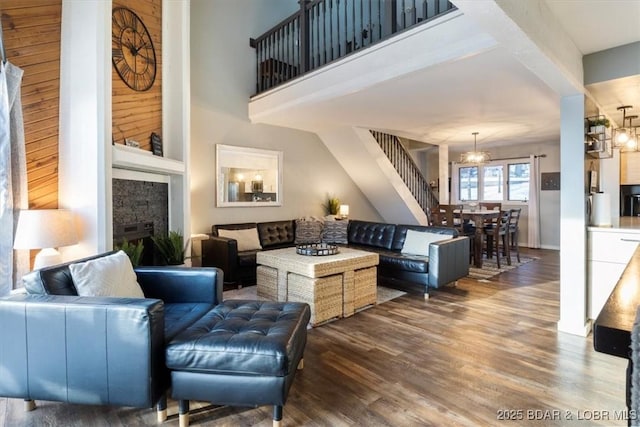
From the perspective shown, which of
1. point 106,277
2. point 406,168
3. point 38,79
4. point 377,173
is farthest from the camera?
point 406,168

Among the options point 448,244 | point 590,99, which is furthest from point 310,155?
point 590,99

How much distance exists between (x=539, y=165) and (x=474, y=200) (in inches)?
62.8

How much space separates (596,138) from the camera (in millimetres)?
3002

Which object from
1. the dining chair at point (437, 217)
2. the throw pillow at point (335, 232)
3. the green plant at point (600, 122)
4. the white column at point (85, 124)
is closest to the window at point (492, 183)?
the dining chair at point (437, 217)

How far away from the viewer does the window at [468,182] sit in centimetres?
838

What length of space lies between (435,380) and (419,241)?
2424mm

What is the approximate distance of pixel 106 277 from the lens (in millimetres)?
2039

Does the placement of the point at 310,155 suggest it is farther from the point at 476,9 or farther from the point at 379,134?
the point at 476,9

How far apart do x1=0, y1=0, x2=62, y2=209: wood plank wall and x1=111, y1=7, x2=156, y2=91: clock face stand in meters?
0.49

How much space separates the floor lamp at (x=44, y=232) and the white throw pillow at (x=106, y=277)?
460 millimetres

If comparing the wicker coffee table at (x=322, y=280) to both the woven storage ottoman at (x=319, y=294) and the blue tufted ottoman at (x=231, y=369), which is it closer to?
the woven storage ottoman at (x=319, y=294)

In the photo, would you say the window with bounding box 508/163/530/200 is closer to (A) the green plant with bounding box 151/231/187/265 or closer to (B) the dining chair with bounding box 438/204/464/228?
(B) the dining chair with bounding box 438/204/464/228

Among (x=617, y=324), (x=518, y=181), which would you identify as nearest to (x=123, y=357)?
(x=617, y=324)

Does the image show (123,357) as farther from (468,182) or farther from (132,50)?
(468,182)
